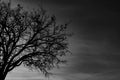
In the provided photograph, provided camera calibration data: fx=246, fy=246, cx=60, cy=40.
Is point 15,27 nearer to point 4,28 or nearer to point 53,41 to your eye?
point 4,28

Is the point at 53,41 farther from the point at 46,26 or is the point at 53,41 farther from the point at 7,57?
the point at 7,57

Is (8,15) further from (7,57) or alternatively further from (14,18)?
(7,57)

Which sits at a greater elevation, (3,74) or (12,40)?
(12,40)

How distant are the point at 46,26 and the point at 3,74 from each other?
683cm

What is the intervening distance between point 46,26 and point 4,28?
14.8 ft

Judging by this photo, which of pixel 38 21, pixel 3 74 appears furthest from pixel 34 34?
pixel 3 74

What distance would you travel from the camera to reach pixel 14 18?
2583 cm

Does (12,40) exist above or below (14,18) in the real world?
below

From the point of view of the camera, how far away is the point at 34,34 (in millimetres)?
26516


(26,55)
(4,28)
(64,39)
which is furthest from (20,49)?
(64,39)

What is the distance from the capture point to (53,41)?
26.7 m

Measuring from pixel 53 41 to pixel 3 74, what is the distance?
6.29m

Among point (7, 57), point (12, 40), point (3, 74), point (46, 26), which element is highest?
point (46, 26)

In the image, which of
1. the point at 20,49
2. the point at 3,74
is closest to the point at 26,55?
the point at 20,49
